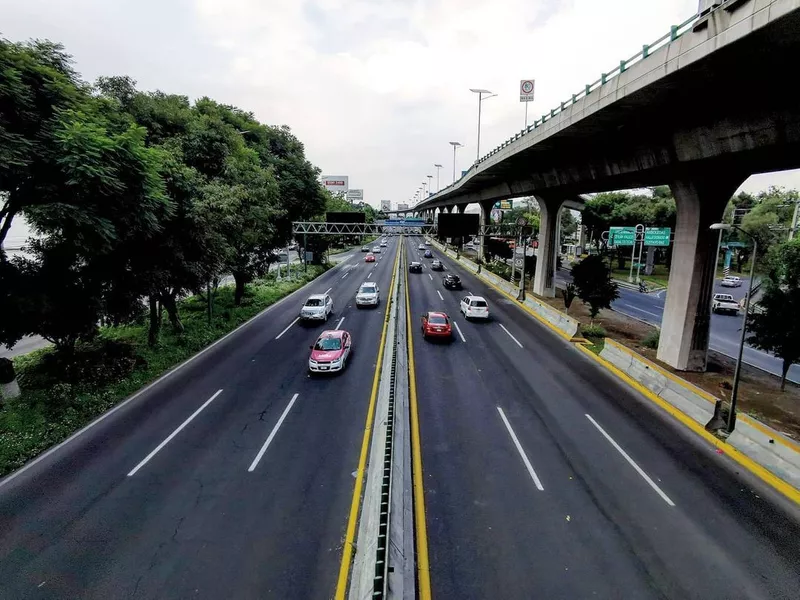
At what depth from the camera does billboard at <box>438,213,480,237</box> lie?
4456 cm

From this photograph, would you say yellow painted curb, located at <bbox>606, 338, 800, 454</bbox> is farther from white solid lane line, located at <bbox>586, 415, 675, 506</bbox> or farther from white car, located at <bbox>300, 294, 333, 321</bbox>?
white car, located at <bbox>300, 294, 333, 321</bbox>

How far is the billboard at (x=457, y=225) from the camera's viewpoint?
44.6 metres

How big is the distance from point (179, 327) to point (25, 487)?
49.4ft

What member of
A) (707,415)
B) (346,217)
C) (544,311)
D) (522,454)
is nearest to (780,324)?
(707,415)

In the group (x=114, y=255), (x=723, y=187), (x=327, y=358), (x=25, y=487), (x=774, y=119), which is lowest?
(x=25, y=487)

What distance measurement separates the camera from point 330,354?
739 inches

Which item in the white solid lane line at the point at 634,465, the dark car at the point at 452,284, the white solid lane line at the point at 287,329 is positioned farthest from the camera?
the dark car at the point at 452,284

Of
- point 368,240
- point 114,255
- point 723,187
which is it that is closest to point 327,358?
point 114,255

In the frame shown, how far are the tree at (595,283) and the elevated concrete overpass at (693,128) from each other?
557cm

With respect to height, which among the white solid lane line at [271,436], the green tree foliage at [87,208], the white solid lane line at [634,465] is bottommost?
the white solid lane line at [271,436]

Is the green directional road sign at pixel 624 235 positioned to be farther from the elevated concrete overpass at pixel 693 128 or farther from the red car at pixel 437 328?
the red car at pixel 437 328

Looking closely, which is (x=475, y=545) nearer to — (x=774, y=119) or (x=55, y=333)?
(x=774, y=119)

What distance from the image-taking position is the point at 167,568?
8.00 meters

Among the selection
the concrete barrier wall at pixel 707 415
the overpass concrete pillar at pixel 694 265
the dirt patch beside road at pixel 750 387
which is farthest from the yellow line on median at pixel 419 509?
the overpass concrete pillar at pixel 694 265
